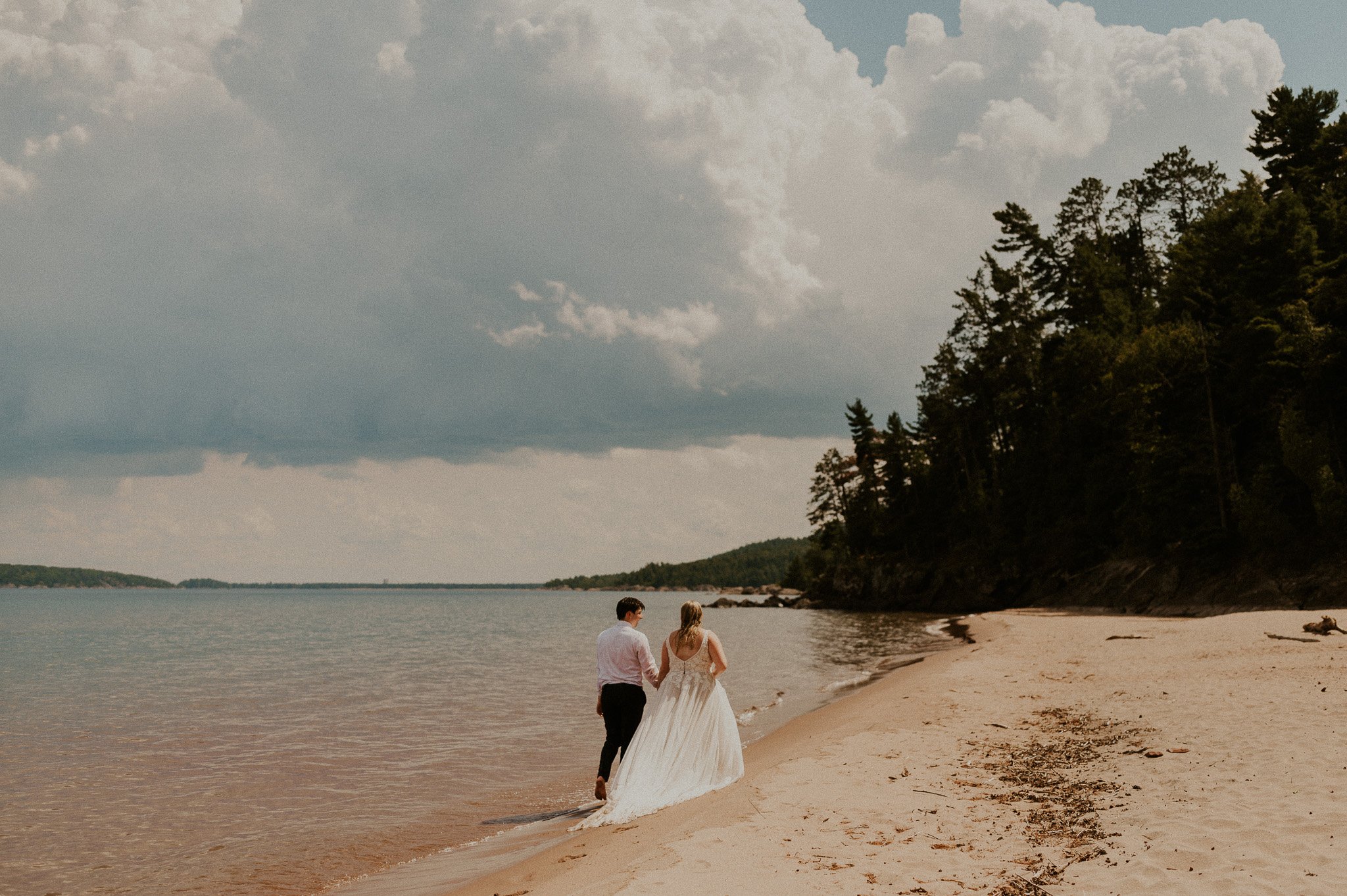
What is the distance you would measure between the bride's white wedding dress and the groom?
0.94 ft

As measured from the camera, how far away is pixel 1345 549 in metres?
29.8

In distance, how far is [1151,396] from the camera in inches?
1644

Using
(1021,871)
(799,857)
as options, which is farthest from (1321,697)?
(799,857)

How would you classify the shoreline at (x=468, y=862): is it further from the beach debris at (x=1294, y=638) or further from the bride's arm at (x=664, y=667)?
the beach debris at (x=1294, y=638)

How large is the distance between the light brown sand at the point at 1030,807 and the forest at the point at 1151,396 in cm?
2584

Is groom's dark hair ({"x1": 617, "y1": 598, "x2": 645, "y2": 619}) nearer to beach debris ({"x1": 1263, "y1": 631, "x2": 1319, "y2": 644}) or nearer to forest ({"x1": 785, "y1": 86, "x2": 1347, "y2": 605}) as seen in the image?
beach debris ({"x1": 1263, "y1": 631, "x2": 1319, "y2": 644})

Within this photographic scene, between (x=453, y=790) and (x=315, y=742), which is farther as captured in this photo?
(x=315, y=742)

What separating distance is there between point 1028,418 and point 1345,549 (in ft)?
106

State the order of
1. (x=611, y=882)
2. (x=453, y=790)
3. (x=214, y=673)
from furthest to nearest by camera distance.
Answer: (x=214, y=673)
(x=453, y=790)
(x=611, y=882)

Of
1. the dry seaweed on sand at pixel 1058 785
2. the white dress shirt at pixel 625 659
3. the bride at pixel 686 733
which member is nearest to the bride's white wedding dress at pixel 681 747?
the bride at pixel 686 733

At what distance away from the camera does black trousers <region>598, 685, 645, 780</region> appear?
944cm

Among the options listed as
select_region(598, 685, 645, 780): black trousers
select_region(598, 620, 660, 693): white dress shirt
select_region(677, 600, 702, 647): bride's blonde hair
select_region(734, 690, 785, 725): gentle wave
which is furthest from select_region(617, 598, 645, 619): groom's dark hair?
select_region(734, 690, 785, 725): gentle wave

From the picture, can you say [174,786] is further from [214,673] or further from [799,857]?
[214,673]

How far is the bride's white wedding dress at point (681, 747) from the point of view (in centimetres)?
867
